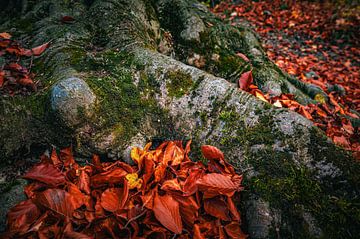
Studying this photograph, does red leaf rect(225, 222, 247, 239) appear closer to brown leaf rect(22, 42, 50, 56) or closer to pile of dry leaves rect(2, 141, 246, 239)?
pile of dry leaves rect(2, 141, 246, 239)

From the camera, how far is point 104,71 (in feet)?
7.55

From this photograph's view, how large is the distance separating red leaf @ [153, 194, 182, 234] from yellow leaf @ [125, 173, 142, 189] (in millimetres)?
170

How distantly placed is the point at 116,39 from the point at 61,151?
1.34 m

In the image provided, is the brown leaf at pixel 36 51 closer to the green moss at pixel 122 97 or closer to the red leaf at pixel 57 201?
the green moss at pixel 122 97

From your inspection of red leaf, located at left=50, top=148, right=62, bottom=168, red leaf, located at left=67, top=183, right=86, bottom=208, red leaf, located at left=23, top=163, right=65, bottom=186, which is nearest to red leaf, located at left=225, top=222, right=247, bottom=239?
red leaf, located at left=67, top=183, right=86, bottom=208

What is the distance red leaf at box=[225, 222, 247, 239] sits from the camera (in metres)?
1.58

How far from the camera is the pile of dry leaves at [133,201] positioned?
148 cm

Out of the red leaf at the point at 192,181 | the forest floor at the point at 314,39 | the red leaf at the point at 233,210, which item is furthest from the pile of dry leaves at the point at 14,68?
the forest floor at the point at 314,39

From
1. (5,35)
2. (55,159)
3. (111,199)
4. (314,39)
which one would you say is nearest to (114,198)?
(111,199)

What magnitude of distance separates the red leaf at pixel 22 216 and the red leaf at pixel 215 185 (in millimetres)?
1033

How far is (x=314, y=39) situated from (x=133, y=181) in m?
8.04

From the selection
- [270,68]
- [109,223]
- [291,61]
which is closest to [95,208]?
[109,223]

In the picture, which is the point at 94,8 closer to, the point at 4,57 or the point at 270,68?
the point at 4,57

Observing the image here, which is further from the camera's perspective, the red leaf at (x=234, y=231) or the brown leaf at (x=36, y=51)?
the brown leaf at (x=36, y=51)
